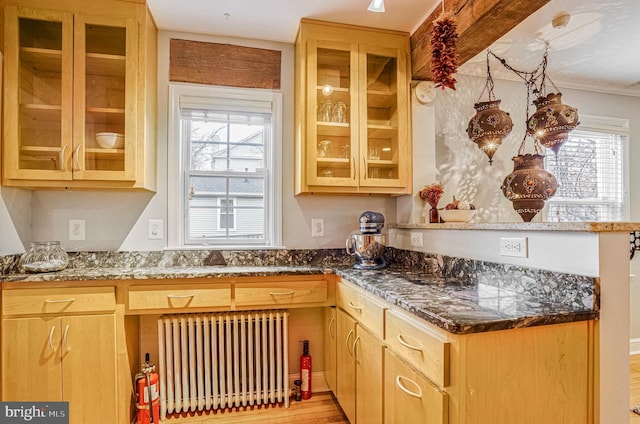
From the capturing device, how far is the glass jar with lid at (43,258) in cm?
190

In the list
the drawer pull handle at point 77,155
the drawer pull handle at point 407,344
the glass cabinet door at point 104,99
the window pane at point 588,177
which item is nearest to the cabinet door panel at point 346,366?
the drawer pull handle at point 407,344

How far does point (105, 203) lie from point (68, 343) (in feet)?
2.82

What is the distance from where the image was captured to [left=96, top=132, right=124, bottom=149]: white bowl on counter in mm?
2004

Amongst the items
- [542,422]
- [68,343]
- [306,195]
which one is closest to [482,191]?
[306,195]

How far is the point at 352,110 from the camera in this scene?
2.26 meters

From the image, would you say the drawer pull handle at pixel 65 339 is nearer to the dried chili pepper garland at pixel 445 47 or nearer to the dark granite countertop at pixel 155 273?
the dark granite countertop at pixel 155 273

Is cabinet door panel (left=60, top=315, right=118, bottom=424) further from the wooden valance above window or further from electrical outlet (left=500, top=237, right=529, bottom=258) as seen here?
electrical outlet (left=500, top=237, right=529, bottom=258)

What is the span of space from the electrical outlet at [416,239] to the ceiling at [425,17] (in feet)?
4.48

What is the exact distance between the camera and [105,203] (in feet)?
7.27

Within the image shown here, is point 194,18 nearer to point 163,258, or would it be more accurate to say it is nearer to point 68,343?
point 163,258

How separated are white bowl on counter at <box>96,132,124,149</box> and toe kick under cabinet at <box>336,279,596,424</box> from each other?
1833 mm

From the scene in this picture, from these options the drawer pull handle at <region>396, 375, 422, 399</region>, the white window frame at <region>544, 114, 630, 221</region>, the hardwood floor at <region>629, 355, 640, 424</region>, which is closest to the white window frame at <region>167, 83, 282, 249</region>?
the drawer pull handle at <region>396, 375, 422, 399</region>

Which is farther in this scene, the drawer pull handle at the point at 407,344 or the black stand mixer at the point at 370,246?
the black stand mixer at the point at 370,246

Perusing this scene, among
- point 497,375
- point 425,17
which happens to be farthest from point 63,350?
point 425,17
